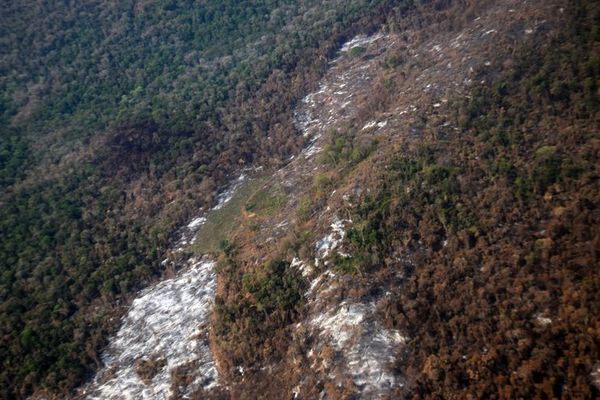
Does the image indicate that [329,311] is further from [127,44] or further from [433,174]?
[127,44]

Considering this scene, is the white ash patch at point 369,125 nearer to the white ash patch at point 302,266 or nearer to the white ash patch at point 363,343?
the white ash patch at point 302,266

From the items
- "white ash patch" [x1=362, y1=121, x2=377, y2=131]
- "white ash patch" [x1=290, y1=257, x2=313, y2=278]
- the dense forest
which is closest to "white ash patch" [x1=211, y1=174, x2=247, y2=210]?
the dense forest

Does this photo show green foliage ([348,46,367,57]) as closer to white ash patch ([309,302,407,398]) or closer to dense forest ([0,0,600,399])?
dense forest ([0,0,600,399])

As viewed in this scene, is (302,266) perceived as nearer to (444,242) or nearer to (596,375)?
(444,242)

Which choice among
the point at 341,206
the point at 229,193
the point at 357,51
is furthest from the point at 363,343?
the point at 357,51

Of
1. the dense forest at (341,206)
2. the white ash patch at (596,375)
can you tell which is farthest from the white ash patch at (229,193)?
the white ash patch at (596,375)
